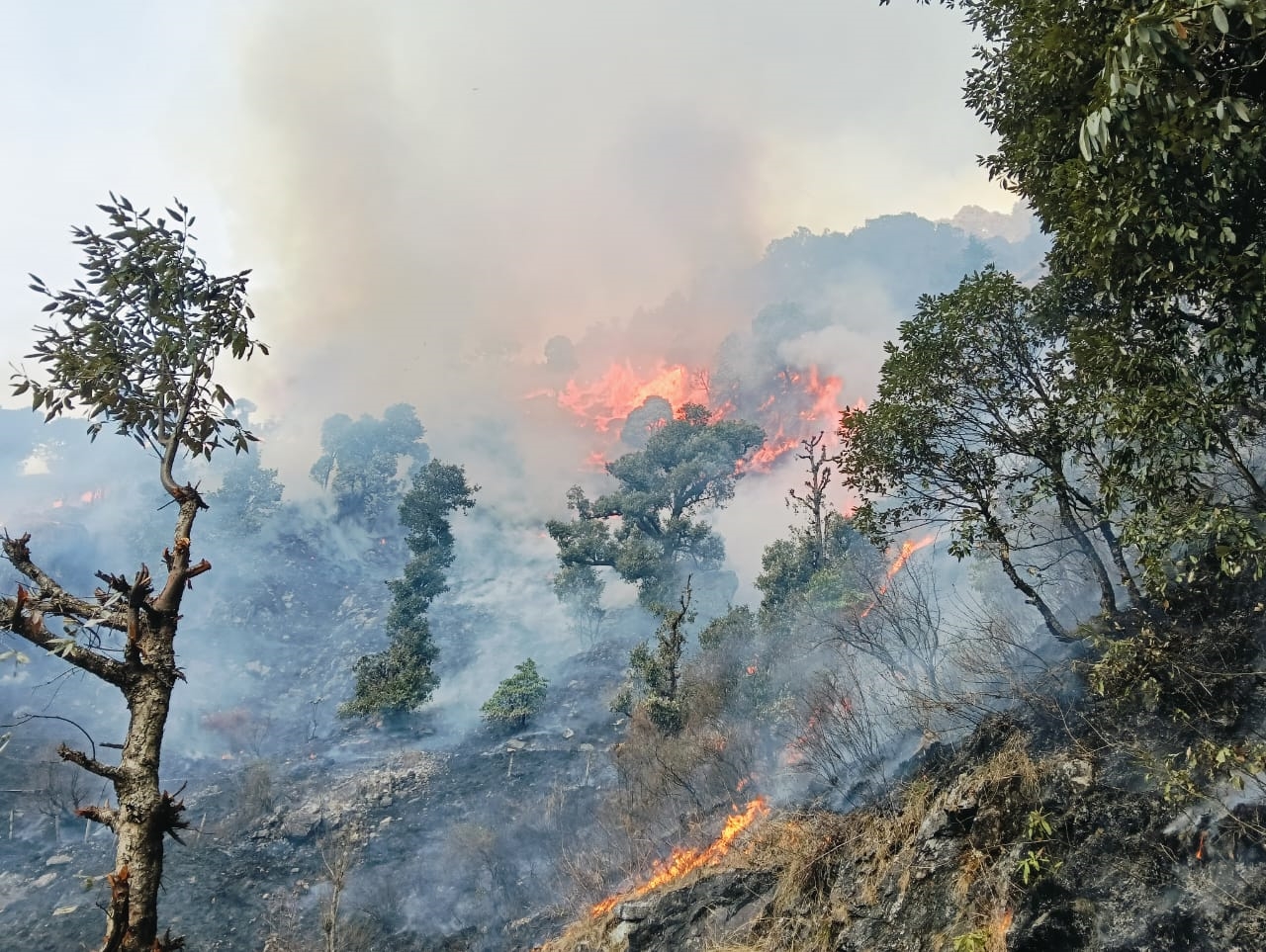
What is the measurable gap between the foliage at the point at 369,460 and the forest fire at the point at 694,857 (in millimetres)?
46820

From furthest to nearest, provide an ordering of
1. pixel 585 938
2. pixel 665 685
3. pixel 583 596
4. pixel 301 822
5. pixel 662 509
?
pixel 583 596
pixel 662 509
pixel 301 822
pixel 665 685
pixel 585 938

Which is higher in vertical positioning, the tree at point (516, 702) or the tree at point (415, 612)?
the tree at point (415, 612)

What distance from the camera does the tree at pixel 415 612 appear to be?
1275 inches

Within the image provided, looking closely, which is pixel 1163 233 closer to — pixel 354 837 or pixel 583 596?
pixel 354 837

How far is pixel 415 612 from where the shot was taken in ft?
117

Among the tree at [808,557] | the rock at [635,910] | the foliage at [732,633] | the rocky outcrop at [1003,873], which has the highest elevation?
the tree at [808,557]

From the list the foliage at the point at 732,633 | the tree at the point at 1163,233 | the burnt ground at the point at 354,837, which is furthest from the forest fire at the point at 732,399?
the tree at the point at 1163,233

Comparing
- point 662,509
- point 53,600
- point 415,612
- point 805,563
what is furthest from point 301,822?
point 662,509

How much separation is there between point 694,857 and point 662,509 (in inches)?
1163

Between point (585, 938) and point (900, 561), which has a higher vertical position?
point (900, 561)

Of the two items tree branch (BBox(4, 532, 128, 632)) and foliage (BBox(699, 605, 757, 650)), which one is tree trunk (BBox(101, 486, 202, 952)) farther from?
foliage (BBox(699, 605, 757, 650))

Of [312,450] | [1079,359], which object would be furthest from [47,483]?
[1079,359]

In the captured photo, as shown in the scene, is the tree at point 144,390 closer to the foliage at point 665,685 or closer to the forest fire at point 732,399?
the foliage at point 665,685

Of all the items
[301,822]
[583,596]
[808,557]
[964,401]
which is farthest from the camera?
[583,596]
